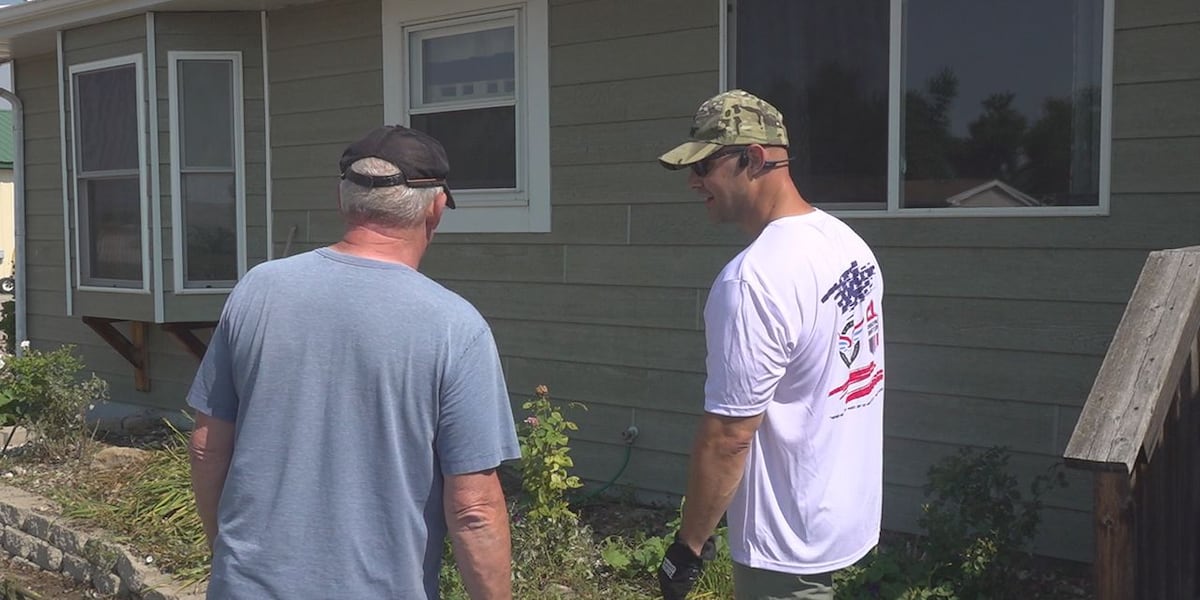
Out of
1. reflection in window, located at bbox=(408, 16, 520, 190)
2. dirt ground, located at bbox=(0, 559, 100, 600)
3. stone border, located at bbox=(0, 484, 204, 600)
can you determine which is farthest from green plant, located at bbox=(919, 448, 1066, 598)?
dirt ground, located at bbox=(0, 559, 100, 600)

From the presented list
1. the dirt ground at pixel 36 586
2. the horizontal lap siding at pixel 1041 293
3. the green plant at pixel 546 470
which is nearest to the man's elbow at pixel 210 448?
the green plant at pixel 546 470

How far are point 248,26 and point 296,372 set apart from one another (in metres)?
6.18

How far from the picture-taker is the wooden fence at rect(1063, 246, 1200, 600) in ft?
9.12

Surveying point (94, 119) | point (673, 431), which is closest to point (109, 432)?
point (94, 119)

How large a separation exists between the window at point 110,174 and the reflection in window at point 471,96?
216cm

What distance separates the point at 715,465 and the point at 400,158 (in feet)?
3.10

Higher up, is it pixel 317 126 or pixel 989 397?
pixel 317 126

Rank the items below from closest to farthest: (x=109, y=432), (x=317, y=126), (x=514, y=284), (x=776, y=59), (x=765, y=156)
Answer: (x=765, y=156) < (x=776, y=59) < (x=514, y=284) < (x=317, y=126) < (x=109, y=432)

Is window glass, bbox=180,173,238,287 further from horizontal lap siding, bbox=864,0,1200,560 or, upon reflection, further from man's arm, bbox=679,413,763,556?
man's arm, bbox=679,413,763,556

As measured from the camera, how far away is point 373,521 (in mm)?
2328

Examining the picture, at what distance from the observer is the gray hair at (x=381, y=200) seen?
7.80 feet

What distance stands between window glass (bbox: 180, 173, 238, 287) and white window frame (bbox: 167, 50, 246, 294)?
0.13 feet

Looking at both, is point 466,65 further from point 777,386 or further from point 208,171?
point 777,386

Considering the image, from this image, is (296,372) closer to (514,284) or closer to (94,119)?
(514,284)
